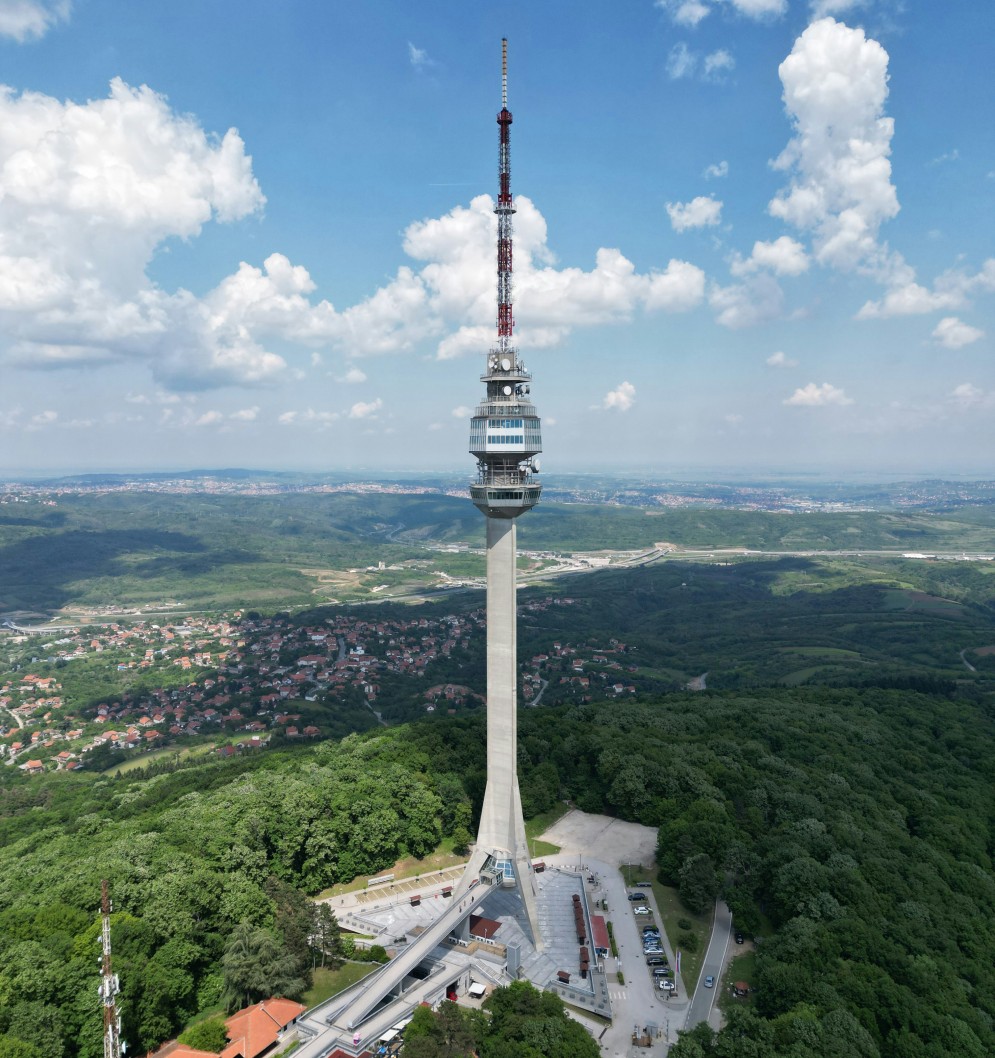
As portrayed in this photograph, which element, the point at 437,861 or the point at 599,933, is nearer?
the point at 599,933

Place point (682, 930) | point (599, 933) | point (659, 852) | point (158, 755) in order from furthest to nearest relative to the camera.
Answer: point (158, 755)
point (659, 852)
point (682, 930)
point (599, 933)

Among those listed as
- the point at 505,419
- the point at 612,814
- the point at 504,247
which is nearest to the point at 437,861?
the point at 612,814

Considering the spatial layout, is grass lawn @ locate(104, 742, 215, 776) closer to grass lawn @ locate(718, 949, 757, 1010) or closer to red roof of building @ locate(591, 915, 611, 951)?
red roof of building @ locate(591, 915, 611, 951)

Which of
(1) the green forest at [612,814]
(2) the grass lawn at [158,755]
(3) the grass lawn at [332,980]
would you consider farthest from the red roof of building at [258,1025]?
(2) the grass lawn at [158,755]

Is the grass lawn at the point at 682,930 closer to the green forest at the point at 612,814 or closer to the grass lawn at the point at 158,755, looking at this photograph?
the green forest at the point at 612,814

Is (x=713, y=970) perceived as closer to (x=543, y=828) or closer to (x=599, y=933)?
(x=599, y=933)

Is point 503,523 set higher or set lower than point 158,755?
higher

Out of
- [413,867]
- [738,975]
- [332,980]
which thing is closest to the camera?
[332,980]
